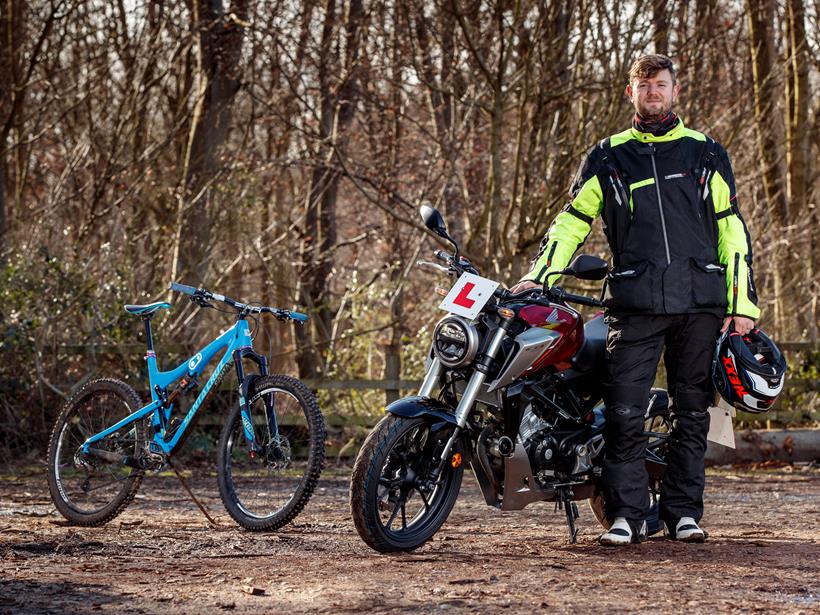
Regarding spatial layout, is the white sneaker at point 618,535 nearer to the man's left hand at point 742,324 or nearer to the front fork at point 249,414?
the man's left hand at point 742,324

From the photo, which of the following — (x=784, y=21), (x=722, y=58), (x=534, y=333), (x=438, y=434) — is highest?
(x=784, y=21)

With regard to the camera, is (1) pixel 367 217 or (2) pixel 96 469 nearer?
(2) pixel 96 469

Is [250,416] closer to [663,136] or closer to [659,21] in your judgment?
[663,136]

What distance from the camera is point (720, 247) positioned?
5484 millimetres

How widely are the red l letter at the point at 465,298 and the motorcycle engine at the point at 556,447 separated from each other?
527mm

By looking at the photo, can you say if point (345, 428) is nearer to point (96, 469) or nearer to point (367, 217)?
point (96, 469)

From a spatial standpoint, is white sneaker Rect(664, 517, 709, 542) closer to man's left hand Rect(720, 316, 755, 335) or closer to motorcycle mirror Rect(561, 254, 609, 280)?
man's left hand Rect(720, 316, 755, 335)

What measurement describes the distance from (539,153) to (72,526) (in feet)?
20.0

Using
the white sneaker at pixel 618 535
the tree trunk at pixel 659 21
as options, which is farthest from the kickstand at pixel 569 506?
the tree trunk at pixel 659 21

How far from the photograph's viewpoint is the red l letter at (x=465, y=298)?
5.12 m

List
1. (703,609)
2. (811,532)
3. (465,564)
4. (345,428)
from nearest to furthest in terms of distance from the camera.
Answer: (703,609) < (465,564) < (811,532) < (345,428)

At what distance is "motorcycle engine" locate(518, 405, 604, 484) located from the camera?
528 cm

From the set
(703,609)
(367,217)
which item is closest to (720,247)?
(703,609)

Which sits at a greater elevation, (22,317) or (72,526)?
(22,317)
